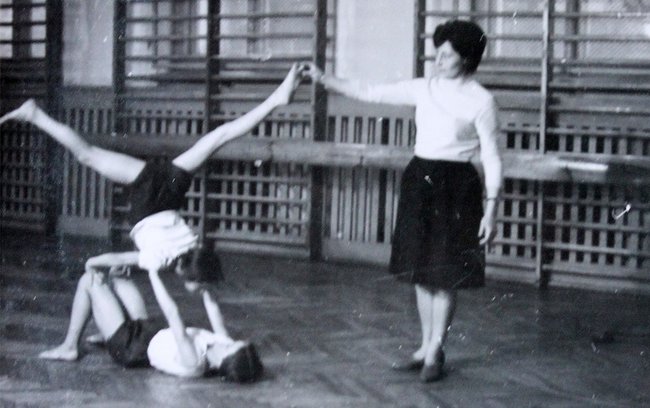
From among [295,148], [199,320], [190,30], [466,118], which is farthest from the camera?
[190,30]

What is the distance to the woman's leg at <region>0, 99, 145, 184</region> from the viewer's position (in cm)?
332

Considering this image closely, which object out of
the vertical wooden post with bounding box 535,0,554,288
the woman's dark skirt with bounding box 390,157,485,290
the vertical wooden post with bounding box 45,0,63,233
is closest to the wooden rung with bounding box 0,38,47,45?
the vertical wooden post with bounding box 45,0,63,233

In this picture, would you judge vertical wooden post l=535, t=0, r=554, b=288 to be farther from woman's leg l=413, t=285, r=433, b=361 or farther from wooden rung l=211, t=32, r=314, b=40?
woman's leg l=413, t=285, r=433, b=361

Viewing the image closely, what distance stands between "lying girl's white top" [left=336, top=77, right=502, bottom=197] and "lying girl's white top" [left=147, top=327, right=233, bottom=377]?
0.90m

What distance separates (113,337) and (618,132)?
2901mm

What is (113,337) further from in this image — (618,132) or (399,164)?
(618,132)

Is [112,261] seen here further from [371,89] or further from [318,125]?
[318,125]

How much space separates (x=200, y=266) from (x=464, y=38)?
1093mm

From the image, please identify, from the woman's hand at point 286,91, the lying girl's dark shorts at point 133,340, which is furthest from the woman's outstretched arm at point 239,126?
the lying girl's dark shorts at point 133,340

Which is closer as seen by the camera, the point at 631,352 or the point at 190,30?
the point at 631,352

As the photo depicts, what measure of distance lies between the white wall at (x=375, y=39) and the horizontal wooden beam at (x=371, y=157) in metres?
0.52

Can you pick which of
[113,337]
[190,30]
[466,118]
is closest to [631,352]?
[466,118]

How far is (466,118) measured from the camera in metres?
3.25

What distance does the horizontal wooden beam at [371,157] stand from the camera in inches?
195
